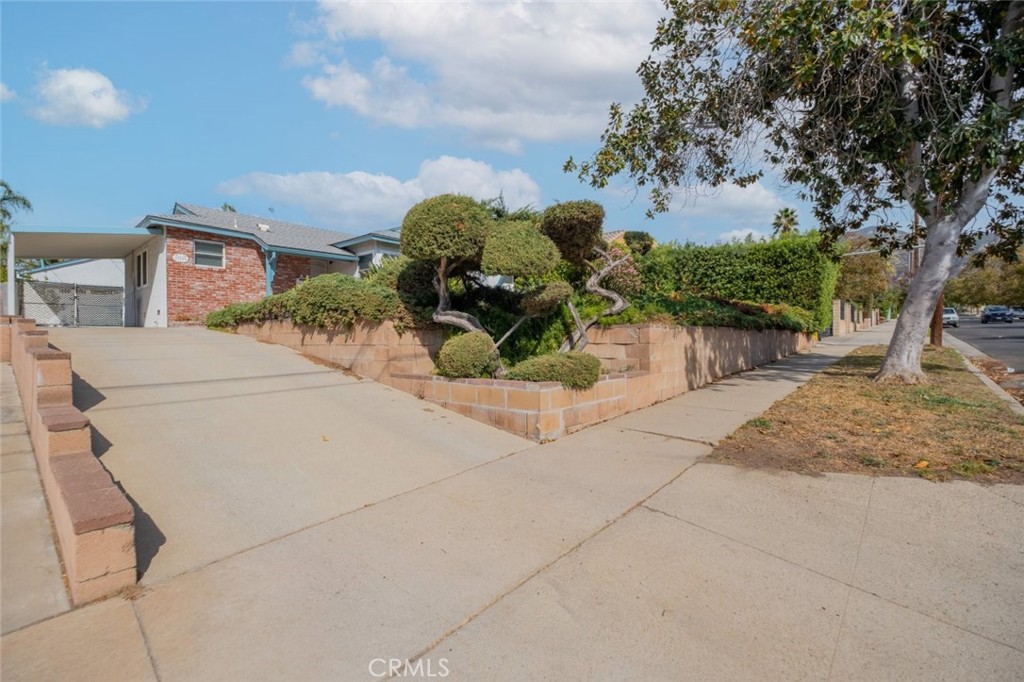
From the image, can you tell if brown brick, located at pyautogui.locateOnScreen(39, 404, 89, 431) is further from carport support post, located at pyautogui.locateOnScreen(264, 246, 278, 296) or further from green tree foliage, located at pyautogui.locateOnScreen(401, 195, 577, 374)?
carport support post, located at pyautogui.locateOnScreen(264, 246, 278, 296)

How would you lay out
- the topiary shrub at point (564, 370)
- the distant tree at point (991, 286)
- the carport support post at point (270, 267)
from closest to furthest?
the topiary shrub at point (564, 370) → the carport support post at point (270, 267) → the distant tree at point (991, 286)

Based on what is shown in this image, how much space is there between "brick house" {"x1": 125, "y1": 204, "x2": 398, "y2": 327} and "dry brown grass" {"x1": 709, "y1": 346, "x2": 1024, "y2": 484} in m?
10.3

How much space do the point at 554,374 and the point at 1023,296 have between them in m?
67.1

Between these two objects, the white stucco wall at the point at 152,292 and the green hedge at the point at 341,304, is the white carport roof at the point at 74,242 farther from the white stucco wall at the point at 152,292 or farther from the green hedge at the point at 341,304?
the green hedge at the point at 341,304

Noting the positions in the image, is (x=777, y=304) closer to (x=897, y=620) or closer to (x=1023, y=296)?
(x=897, y=620)

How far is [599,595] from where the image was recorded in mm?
2723

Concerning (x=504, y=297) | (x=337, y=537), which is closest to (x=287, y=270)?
(x=504, y=297)

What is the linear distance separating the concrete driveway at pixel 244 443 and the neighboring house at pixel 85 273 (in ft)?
64.5

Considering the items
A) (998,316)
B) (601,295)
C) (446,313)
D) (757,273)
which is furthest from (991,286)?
(446,313)

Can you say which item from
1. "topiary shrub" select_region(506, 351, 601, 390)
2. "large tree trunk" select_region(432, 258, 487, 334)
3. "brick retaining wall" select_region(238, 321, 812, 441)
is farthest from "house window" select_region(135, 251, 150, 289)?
"topiary shrub" select_region(506, 351, 601, 390)

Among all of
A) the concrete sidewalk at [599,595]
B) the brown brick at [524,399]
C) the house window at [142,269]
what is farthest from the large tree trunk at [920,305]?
the house window at [142,269]

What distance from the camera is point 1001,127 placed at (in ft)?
22.6

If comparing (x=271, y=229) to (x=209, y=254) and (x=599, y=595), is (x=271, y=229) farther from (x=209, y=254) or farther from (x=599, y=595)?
(x=599, y=595)

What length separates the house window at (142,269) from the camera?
50.4ft
